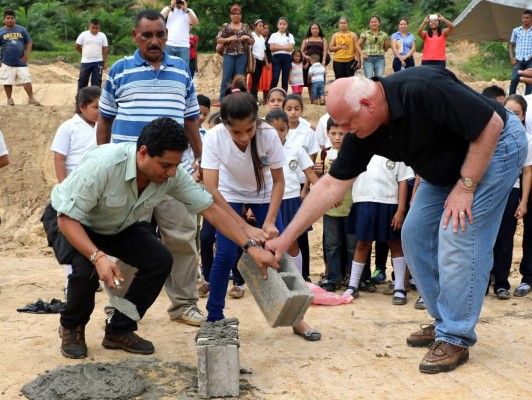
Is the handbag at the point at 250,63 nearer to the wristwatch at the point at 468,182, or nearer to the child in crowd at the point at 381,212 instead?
the child in crowd at the point at 381,212

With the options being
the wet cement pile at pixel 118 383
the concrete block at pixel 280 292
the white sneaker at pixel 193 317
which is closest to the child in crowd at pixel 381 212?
the white sneaker at pixel 193 317

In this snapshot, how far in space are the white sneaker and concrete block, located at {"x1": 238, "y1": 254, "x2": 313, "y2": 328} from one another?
33.5 inches

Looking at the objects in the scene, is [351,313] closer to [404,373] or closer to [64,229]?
[404,373]

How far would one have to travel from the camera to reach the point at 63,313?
210 inches

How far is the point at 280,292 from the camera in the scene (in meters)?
4.95

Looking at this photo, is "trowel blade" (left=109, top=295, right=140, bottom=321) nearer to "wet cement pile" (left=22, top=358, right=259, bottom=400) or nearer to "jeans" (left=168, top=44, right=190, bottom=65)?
"wet cement pile" (left=22, top=358, right=259, bottom=400)

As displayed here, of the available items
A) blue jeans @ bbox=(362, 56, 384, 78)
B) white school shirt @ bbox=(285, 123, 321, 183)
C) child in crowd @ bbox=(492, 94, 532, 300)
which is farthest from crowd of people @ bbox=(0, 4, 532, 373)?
blue jeans @ bbox=(362, 56, 384, 78)

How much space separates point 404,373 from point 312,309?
191 centimetres

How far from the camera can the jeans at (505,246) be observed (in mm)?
7371

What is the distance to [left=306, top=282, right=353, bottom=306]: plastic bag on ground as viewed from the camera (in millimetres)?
6930

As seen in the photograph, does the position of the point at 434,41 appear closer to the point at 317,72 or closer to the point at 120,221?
the point at 317,72

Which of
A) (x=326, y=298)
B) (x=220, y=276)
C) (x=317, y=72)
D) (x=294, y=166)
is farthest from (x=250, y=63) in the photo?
(x=220, y=276)

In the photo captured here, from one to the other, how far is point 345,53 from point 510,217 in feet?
28.0

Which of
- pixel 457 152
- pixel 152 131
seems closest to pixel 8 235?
pixel 152 131
